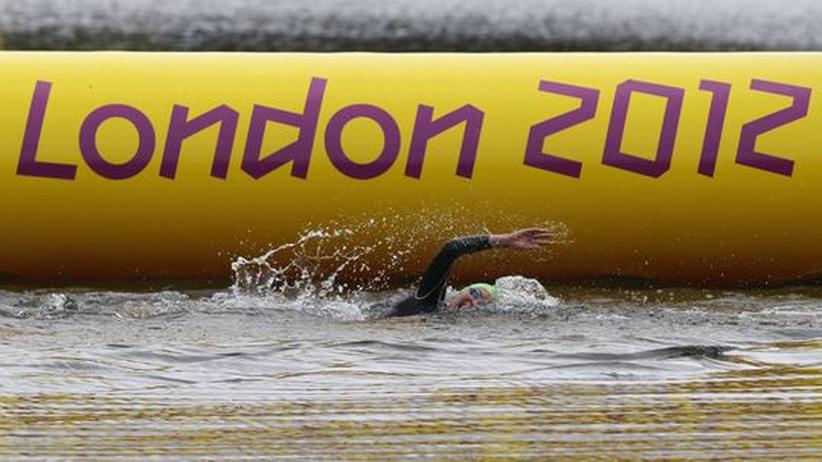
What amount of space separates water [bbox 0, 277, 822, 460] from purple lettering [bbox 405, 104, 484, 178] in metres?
0.68

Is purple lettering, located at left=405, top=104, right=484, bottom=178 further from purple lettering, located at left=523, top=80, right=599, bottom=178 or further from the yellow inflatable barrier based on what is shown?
purple lettering, located at left=523, top=80, right=599, bottom=178

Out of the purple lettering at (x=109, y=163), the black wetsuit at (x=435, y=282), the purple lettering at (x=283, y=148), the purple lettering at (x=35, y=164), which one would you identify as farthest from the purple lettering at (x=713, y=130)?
the purple lettering at (x=35, y=164)

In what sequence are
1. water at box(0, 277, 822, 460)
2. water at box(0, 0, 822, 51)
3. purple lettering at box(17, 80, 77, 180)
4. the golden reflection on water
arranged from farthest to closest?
1. water at box(0, 0, 822, 51)
2. purple lettering at box(17, 80, 77, 180)
3. water at box(0, 277, 822, 460)
4. the golden reflection on water

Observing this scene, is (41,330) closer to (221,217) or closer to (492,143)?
(221,217)

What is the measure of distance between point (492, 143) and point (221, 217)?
1425 mm

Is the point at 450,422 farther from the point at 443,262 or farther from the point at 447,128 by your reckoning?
the point at 447,128

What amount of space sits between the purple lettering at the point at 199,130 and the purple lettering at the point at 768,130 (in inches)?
101

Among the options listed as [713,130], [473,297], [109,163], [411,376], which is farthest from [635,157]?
[411,376]

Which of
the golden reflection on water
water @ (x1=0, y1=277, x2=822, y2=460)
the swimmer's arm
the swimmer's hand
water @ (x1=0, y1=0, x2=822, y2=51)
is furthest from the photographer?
water @ (x1=0, y1=0, x2=822, y2=51)

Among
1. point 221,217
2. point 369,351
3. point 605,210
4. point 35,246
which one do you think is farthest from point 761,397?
point 35,246

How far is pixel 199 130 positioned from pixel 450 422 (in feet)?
13.5

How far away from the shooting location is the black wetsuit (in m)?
8.62

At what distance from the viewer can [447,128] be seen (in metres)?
9.32

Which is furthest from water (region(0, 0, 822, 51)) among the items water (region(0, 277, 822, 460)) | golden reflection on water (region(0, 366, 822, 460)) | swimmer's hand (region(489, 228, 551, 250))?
golden reflection on water (region(0, 366, 822, 460))
